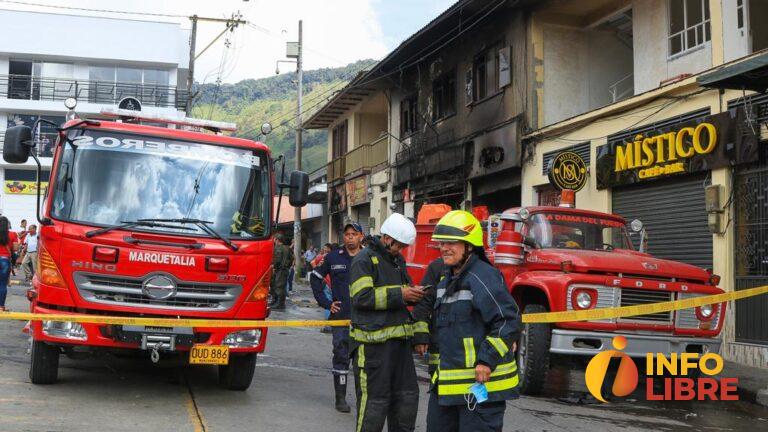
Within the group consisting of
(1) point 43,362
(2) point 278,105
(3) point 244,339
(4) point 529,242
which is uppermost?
(2) point 278,105

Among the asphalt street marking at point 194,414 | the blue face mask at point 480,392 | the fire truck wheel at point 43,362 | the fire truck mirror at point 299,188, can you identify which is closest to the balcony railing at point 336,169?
the fire truck mirror at point 299,188

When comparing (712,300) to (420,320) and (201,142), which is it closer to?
(420,320)

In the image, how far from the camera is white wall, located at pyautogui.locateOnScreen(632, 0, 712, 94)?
14.0 m

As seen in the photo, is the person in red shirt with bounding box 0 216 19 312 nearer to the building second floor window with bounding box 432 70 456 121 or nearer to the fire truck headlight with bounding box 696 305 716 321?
the fire truck headlight with bounding box 696 305 716 321

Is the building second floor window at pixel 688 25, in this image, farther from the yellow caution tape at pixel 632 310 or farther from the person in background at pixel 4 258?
the person in background at pixel 4 258

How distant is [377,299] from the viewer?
519 cm

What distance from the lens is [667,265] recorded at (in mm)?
8414

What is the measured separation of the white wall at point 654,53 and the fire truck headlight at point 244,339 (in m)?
10.3

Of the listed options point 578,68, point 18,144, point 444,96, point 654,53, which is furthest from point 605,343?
point 444,96

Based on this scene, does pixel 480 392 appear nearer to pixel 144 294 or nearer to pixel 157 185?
pixel 144 294

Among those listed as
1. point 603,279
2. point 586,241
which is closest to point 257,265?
point 603,279

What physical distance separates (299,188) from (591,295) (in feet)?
11.0

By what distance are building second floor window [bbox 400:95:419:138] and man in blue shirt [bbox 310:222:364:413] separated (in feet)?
57.2

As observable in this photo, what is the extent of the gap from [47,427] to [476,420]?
3.50 m
